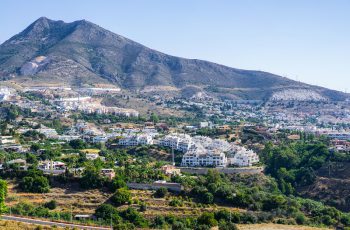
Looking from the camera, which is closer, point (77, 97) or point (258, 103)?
point (77, 97)

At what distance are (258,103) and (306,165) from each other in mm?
85804

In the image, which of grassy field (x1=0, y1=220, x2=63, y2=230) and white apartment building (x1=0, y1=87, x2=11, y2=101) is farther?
white apartment building (x1=0, y1=87, x2=11, y2=101)

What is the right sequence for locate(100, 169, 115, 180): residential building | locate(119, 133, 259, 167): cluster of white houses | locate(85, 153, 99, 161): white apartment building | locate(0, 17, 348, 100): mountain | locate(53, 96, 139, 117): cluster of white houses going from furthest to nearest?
locate(0, 17, 348, 100): mountain → locate(53, 96, 139, 117): cluster of white houses → locate(119, 133, 259, 167): cluster of white houses → locate(85, 153, 99, 161): white apartment building → locate(100, 169, 115, 180): residential building

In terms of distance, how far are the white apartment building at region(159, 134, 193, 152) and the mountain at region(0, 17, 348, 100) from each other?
68921 mm

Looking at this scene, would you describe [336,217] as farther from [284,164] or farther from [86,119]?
[86,119]

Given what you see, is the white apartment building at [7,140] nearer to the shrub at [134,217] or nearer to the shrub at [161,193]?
the shrub at [161,193]

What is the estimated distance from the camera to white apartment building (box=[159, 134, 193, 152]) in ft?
202

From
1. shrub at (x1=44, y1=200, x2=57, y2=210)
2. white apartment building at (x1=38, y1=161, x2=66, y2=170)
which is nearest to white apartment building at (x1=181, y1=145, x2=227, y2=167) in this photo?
white apartment building at (x1=38, y1=161, x2=66, y2=170)

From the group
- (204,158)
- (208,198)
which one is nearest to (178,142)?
(204,158)

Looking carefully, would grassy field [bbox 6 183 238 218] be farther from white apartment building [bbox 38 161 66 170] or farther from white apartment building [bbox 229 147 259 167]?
white apartment building [bbox 229 147 259 167]

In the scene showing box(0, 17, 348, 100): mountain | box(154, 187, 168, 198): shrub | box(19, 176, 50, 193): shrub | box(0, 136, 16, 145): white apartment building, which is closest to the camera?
box(154, 187, 168, 198): shrub

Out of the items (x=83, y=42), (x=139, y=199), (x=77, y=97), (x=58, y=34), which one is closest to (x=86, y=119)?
(x=77, y=97)

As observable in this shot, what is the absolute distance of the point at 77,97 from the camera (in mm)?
113625

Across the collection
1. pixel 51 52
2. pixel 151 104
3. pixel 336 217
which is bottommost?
pixel 336 217
